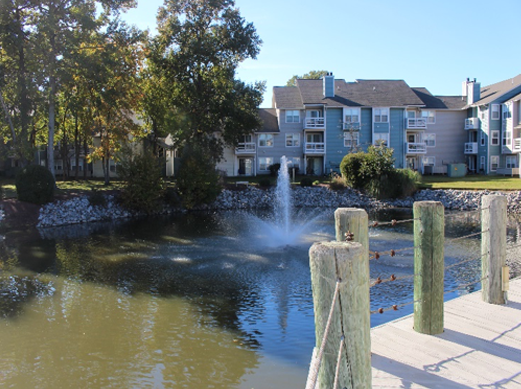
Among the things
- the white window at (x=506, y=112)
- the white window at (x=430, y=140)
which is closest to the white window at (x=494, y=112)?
the white window at (x=506, y=112)

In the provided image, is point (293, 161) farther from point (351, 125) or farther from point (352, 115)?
point (352, 115)

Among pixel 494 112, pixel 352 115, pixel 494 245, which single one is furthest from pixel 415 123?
pixel 494 245

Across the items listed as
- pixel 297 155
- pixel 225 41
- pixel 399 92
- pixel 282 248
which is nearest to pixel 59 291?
pixel 282 248

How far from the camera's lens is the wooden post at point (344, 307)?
3279 mm

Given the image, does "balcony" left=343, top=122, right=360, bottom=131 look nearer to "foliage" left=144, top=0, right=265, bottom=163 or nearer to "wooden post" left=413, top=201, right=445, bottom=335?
"foliage" left=144, top=0, right=265, bottom=163

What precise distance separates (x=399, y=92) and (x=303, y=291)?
41391 mm

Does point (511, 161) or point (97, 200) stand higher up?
point (511, 161)

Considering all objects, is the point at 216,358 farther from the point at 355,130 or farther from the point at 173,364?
the point at 355,130

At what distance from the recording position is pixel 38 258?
16.7 m

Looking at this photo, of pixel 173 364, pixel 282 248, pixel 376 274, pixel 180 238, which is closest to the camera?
pixel 173 364

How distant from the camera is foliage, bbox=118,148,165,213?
98.6 ft

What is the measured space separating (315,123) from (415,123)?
10.0 metres

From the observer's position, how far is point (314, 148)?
48031 millimetres

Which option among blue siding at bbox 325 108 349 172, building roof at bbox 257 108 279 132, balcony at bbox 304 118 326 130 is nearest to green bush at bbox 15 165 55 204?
building roof at bbox 257 108 279 132
